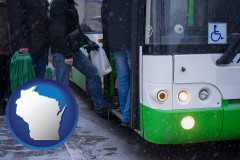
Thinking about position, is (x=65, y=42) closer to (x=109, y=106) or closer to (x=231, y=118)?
(x=109, y=106)

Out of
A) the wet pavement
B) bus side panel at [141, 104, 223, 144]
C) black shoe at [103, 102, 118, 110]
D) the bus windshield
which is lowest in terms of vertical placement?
the wet pavement

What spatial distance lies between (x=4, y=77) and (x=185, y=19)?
332cm

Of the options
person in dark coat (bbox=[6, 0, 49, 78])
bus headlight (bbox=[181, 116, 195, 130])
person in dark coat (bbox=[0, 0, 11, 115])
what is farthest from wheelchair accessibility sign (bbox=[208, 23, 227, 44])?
person in dark coat (bbox=[0, 0, 11, 115])

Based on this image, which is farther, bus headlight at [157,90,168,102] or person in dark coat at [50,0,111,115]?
person in dark coat at [50,0,111,115]

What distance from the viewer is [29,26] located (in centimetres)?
579

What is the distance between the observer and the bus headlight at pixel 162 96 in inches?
165

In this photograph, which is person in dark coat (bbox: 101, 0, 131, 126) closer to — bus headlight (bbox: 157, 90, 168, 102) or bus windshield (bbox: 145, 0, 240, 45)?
bus windshield (bbox: 145, 0, 240, 45)

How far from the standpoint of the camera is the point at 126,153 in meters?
5.14

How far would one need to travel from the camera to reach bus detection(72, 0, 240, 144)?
4.20 metres

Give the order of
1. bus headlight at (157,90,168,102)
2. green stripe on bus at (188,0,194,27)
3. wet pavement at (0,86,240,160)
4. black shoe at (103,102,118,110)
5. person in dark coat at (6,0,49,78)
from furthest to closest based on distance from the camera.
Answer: black shoe at (103,102,118,110) → person in dark coat at (6,0,49,78) → wet pavement at (0,86,240,160) → green stripe on bus at (188,0,194,27) → bus headlight at (157,90,168,102)

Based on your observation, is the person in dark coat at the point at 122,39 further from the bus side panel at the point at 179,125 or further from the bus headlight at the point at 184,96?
the bus headlight at the point at 184,96

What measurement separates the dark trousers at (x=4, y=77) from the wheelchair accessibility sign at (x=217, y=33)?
333 centimetres

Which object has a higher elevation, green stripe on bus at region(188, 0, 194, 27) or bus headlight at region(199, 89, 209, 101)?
green stripe on bus at region(188, 0, 194, 27)

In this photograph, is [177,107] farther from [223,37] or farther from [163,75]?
[223,37]
